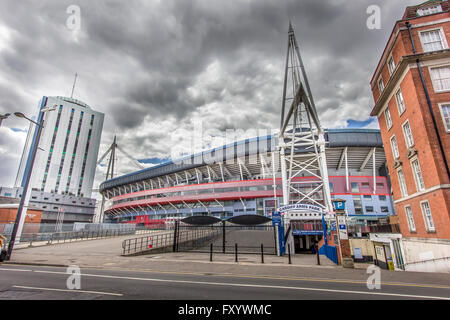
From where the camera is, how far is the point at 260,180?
167ft

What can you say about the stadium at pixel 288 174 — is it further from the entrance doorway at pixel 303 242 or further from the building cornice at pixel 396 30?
the building cornice at pixel 396 30

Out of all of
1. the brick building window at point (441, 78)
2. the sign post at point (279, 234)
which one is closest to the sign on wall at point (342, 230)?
the sign post at point (279, 234)

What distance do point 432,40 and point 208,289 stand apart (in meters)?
23.2

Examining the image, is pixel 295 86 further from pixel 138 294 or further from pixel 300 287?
pixel 138 294

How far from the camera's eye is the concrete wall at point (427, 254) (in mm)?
12959

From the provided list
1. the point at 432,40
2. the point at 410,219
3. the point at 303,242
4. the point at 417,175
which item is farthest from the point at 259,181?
the point at 432,40

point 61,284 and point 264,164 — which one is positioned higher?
point 264,164

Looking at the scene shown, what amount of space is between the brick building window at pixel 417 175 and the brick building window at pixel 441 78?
5.22 metres

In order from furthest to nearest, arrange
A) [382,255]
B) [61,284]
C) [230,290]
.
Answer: [382,255] < [61,284] < [230,290]

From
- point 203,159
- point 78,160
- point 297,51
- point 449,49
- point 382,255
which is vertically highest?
point 78,160

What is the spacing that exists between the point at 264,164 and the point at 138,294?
157 ft

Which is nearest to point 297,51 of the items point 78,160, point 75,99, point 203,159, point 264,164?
point 264,164

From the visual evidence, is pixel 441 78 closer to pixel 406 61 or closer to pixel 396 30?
pixel 406 61

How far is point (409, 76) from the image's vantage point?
1638cm
